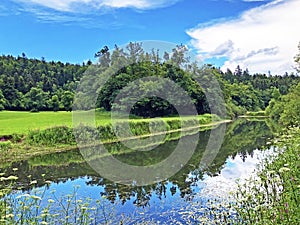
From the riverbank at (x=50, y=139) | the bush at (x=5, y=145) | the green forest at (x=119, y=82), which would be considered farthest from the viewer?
the green forest at (x=119, y=82)

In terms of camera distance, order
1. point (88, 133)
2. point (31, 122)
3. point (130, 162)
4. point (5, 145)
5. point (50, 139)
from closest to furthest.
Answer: point (130, 162) → point (5, 145) → point (50, 139) → point (88, 133) → point (31, 122)

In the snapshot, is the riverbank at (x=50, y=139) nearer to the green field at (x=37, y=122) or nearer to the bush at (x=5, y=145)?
the bush at (x=5, y=145)

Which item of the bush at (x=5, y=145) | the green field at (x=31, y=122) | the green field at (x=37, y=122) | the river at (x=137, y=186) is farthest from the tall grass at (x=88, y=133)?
the river at (x=137, y=186)

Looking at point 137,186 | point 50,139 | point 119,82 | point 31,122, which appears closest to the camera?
point 137,186

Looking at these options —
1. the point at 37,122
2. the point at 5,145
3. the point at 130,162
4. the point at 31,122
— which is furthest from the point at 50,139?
the point at 31,122

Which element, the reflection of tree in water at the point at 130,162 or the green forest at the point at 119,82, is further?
the green forest at the point at 119,82

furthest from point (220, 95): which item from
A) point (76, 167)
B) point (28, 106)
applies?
point (76, 167)

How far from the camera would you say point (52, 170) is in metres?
16.1

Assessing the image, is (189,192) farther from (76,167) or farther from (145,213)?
(76,167)

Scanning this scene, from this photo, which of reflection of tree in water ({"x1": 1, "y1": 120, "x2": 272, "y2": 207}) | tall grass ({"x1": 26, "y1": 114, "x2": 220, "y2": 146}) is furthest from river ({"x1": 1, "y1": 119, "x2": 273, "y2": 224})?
tall grass ({"x1": 26, "y1": 114, "x2": 220, "y2": 146})

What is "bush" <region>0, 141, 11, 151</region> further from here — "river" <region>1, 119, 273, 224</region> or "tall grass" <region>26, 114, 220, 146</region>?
"river" <region>1, 119, 273, 224</region>

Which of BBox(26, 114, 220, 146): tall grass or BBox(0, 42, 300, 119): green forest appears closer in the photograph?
BBox(26, 114, 220, 146): tall grass

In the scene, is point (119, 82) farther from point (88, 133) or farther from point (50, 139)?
point (50, 139)

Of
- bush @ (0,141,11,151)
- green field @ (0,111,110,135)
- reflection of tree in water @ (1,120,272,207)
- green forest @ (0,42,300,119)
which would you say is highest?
green forest @ (0,42,300,119)
